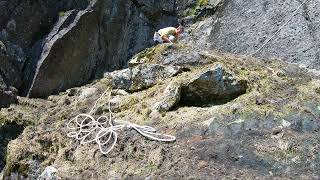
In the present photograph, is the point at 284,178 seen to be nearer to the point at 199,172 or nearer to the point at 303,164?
the point at 303,164

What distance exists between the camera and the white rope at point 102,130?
9.41 metres

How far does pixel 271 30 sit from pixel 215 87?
Answer: 12.1 feet

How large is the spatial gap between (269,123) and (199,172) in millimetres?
1507

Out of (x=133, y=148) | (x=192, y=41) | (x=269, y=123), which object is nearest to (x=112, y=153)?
(x=133, y=148)

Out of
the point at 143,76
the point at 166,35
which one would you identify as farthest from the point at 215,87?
the point at 166,35

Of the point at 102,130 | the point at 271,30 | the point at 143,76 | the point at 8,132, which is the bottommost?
the point at 8,132

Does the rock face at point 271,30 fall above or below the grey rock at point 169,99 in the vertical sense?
above

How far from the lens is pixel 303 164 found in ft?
26.5

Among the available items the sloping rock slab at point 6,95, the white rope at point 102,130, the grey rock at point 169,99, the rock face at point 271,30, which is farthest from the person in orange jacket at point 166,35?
the sloping rock slab at point 6,95

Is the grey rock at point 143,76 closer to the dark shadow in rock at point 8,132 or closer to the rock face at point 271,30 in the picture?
the rock face at point 271,30

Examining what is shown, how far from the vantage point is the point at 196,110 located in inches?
386

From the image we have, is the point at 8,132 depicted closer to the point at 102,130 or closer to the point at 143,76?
the point at 143,76

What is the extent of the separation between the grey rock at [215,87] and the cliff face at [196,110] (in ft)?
0.06

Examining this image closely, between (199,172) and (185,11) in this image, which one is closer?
(199,172)
